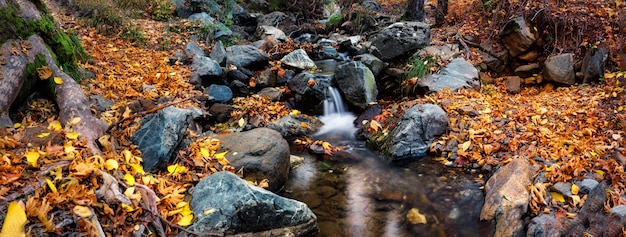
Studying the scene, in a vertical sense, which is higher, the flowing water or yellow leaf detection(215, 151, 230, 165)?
yellow leaf detection(215, 151, 230, 165)

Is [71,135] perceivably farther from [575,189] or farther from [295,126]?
[575,189]

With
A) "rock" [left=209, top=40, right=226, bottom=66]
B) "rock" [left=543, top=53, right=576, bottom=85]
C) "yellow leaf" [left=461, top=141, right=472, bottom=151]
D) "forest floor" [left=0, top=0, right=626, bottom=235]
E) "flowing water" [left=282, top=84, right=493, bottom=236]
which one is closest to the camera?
"forest floor" [left=0, top=0, right=626, bottom=235]

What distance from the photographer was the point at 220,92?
25.0 feet

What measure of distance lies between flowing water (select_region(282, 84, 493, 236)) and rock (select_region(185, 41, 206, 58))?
4494mm

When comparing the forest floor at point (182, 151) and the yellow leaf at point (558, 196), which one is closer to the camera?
the forest floor at point (182, 151)

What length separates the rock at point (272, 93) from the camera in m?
8.14

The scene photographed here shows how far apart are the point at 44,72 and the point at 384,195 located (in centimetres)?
468

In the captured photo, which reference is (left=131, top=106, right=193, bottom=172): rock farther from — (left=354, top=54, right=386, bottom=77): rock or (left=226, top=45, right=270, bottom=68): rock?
(left=354, top=54, right=386, bottom=77): rock

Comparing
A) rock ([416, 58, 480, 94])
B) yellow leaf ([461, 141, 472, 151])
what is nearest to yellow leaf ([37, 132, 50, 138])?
yellow leaf ([461, 141, 472, 151])

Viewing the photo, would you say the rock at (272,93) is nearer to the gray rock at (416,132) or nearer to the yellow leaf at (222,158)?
the gray rock at (416,132)

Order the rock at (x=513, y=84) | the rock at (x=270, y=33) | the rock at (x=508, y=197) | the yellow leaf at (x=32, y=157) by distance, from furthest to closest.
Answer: the rock at (x=270, y=33) → the rock at (x=513, y=84) → the rock at (x=508, y=197) → the yellow leaf at (x=32, y=157)

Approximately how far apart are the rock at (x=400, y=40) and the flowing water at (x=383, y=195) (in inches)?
149

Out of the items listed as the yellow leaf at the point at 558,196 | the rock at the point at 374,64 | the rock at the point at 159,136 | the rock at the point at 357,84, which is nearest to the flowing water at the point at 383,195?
the yellow leaf at the point at 558,196

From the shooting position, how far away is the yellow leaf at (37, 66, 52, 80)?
14.2 ft
